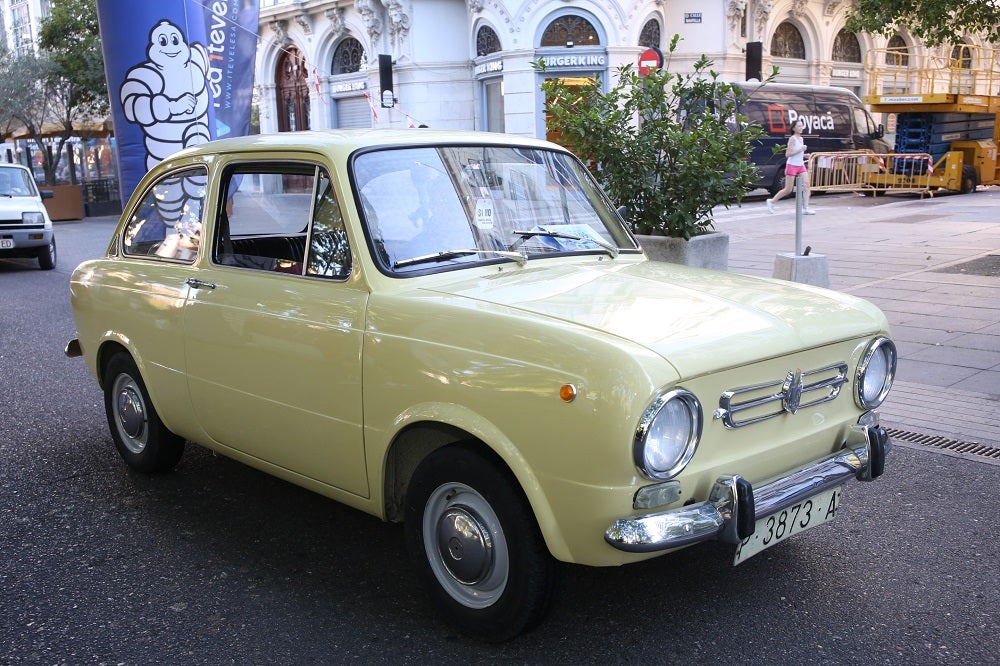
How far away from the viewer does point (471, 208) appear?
3883mm

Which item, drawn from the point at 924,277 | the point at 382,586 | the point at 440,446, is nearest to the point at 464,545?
the point at 440,446

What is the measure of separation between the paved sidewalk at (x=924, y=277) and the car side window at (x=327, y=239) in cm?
377

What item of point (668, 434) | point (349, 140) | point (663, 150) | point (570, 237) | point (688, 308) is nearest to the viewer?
point (668, 434)

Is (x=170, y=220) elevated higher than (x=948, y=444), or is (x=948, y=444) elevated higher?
(x=170, y=220)

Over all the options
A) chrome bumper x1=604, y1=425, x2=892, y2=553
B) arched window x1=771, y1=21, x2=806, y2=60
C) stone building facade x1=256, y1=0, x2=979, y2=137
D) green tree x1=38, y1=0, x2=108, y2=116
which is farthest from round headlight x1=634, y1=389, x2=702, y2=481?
arched window x1=771, y1=21, x2=806, y2=60

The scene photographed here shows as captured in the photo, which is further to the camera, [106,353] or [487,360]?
[106,353]

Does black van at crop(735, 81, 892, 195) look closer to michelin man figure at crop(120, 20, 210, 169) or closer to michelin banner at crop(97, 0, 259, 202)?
michelin banner at crop(97, 0, 259, 202)

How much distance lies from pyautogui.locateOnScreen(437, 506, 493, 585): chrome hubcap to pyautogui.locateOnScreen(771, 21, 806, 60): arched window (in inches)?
1328

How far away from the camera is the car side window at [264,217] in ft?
13.1

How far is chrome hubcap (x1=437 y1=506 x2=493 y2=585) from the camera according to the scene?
3167mm

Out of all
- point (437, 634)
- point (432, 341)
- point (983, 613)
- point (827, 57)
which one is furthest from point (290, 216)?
point (827, 57)

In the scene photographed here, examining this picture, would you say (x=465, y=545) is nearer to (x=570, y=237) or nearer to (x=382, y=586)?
(x=382, y=586)

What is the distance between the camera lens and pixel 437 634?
3.33m

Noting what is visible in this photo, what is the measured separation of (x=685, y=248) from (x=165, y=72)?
5594mm
